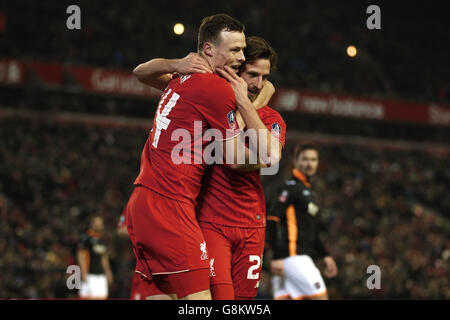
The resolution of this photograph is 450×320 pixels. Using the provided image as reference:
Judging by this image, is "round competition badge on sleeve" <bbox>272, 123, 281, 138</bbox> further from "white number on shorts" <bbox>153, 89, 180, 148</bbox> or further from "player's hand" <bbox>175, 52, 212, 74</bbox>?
"white number on shorts" <bbox>153, 89, 180, 148</bbox>

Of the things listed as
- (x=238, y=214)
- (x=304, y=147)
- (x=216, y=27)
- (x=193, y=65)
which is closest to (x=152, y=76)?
(x=193, y=65)

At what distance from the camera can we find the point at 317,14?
28.8 metres

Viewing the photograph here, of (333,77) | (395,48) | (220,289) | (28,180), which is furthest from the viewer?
(395,48)

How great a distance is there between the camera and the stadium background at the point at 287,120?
618 inches

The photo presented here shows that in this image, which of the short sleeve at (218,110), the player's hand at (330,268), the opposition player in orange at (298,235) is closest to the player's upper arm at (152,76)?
the short sleeve at (218,110)

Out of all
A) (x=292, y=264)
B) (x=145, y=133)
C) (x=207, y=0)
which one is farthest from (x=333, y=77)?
(x=292, y=264)

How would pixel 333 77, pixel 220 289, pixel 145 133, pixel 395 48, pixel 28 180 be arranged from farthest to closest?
pixel 395 48 < pixel 333 77 < pixel 145 133 < pixel 28 180 < pixel 220 289

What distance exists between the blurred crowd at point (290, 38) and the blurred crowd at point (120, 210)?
295cm

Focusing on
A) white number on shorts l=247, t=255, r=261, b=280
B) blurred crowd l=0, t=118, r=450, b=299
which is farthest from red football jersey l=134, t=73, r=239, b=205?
blurred crowd l=0, t=118, r=450, b=299

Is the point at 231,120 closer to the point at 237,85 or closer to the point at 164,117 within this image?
the point at 237,85

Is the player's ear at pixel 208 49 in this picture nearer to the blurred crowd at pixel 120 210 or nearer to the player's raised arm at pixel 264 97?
the player's raised arm at pixel 264 97
